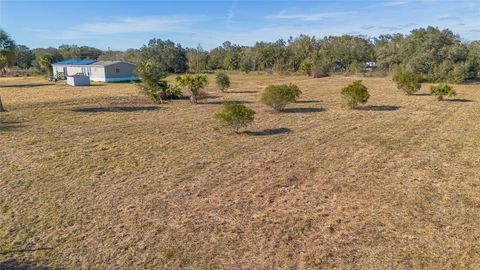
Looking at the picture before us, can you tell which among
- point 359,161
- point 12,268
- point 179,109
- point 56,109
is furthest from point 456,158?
point 56,109

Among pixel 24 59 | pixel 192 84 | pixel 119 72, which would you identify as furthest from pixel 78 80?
pixel 24 59

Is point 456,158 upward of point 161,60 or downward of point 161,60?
downward

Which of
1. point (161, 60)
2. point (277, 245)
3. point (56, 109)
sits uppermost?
point (161, 60)

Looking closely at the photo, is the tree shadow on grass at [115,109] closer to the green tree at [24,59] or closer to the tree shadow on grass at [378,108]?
the tree shadow on grass at [378,108]

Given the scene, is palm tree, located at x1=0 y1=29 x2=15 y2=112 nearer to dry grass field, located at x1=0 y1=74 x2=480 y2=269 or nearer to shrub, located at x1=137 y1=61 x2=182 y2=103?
dry grass field, located at x1=0 y1=74 x2=480 y2=269

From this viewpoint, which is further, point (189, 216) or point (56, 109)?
A: point (56, 109)

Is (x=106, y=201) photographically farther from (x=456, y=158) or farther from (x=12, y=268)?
(x=456, y=158)

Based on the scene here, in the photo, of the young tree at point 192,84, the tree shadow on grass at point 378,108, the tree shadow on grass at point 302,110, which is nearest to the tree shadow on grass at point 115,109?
the young tree at point 192,84
